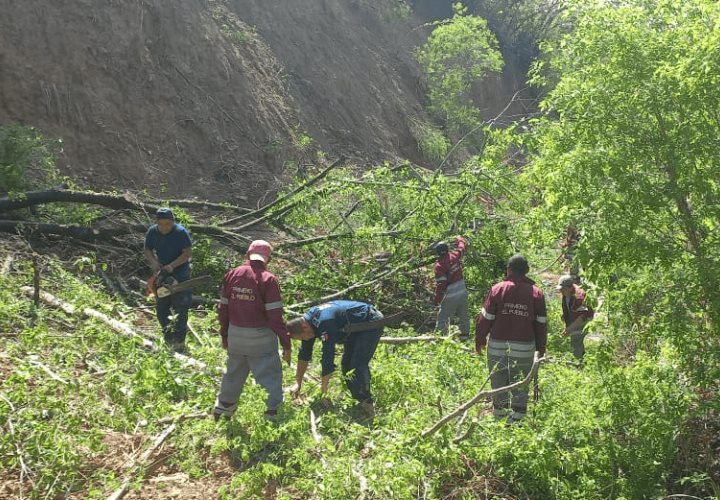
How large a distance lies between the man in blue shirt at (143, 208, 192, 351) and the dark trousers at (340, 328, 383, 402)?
6.43 ft

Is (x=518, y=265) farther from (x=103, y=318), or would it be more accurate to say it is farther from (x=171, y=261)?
(x=103, y=318)

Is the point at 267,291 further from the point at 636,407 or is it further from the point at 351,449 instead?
the point at 636,407

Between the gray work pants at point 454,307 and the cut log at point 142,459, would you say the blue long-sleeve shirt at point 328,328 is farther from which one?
the gray work pants at point 454,307

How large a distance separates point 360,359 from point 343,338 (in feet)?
0.92

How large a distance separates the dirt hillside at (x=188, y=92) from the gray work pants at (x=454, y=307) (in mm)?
6892

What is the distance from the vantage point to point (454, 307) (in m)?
8.81

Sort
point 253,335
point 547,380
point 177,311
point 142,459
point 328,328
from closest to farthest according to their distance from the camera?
1. point 142,459
2. point 253,335
3. point 328,328
4. point 547,380
5. point 177,311

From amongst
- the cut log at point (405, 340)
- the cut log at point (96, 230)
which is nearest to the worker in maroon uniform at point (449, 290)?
the cut log at point (405, 340)

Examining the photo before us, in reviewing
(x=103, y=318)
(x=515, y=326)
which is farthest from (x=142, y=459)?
(x=515, y=326)

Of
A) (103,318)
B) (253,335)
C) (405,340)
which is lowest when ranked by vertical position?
(405,340)

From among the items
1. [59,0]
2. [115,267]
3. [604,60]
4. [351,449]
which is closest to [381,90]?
[59,0]

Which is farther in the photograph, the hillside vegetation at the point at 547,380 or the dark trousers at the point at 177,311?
the dark trousers at the point at 177,311

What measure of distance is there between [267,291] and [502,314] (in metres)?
2.08

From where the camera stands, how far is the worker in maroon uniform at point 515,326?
18.5 ft
